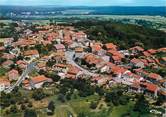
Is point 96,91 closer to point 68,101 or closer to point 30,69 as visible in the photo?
point 68,101

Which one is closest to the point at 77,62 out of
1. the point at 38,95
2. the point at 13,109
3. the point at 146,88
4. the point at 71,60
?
the point at 71,60

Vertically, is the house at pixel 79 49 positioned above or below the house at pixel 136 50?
above

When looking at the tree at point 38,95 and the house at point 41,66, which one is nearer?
the tree at point 38,95

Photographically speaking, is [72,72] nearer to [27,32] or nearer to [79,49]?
[79,49]

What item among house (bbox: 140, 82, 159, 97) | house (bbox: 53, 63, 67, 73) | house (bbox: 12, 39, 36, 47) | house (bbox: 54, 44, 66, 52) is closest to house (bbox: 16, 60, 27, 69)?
house (bbox: 53, 63, 67, 73)

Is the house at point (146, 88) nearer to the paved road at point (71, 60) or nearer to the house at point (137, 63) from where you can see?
the paved road at point (71, 60)

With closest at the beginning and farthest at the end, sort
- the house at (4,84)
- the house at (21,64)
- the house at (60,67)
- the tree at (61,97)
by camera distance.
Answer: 1. the tree at (61,97)
2. the house at (4,84)
3. the house at (60,67)
4. the house at (21,64)

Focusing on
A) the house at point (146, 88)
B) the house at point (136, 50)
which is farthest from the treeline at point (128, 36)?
the house at point (146, 88)
